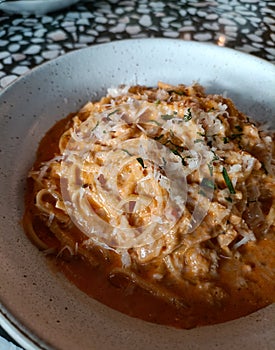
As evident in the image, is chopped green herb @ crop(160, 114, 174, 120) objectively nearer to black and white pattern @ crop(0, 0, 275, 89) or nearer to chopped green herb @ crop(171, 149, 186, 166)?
chopped green herb @ crop(171, 149, 186, 166)

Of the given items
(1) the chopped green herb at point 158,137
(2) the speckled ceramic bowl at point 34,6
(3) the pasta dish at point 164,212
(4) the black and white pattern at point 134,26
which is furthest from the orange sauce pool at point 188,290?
(2) the speckled ceramic bowl at point 34,6

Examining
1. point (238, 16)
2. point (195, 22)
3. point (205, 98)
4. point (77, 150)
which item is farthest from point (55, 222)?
point (238, 16)

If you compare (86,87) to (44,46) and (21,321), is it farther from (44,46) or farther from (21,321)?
(21,321)

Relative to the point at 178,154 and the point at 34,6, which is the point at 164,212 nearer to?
the point at 178,154

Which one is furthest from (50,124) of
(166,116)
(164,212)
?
(164,212)

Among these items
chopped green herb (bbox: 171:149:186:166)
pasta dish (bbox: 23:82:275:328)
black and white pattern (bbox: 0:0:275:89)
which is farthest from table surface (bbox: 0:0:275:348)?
chopped green herb (bbox: 171:149:186:166)

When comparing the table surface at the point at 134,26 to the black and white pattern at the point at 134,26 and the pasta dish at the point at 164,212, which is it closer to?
the black and white pattern at the point at 134,26
